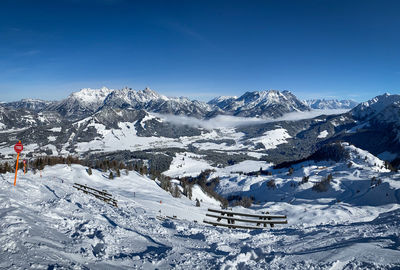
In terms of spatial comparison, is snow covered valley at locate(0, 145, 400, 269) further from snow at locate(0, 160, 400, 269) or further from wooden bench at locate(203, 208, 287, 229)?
wooden bench at locate(203, 208, 287, 229)

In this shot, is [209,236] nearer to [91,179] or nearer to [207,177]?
[91,179]

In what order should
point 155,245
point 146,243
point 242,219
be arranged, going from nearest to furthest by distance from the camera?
1. point 155,245
2. point 146,243
3. point 242,219

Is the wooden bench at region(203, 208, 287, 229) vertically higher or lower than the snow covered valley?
lower

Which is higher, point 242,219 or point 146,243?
point 146,243

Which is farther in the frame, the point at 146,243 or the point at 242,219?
the point at 242,219

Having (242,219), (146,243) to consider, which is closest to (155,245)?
(146,243)

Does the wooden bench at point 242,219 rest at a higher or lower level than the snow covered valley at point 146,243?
lower

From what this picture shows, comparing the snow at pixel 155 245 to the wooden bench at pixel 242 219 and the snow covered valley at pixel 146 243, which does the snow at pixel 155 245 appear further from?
the wooden bench at pixel 242 219

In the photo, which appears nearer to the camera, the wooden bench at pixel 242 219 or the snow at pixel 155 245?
the snow at pixel 155 245

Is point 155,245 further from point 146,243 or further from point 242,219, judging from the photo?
point 242,219

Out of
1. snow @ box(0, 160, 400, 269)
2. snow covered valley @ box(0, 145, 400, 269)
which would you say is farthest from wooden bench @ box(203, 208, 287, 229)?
snow covered valley @ box(0, 145, 400, 269)

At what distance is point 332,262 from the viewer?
9039 mm

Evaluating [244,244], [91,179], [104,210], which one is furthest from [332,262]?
[91,179]

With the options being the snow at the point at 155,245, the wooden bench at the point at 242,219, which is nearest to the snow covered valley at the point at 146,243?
the snow at the point at 155,245
